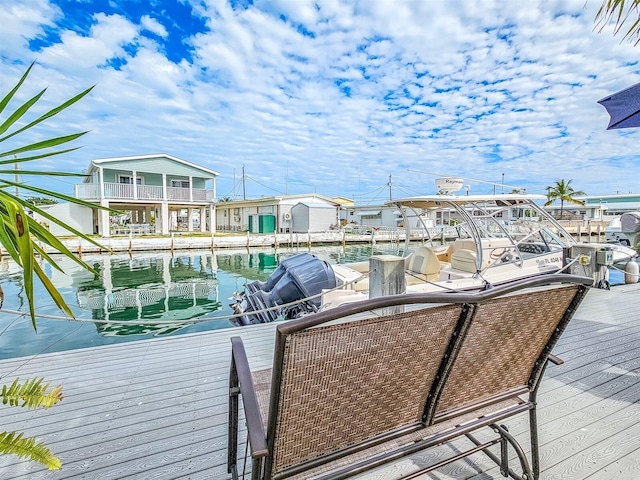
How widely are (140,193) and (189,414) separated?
2324 cm

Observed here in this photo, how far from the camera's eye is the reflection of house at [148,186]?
21.6 metres

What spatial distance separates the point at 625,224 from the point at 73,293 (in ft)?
43.0

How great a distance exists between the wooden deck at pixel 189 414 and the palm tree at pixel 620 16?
7.67 ft

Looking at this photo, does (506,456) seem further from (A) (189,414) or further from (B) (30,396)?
(B) (30,396)

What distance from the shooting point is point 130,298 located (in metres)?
10.1

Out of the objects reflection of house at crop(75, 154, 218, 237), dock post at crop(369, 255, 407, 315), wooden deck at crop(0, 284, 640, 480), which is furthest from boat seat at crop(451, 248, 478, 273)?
reflection of house at crop(75, 154, 218, 237)

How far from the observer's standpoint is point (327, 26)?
1084 cm

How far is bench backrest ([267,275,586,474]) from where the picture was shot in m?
1.02

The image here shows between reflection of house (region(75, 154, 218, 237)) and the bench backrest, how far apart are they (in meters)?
23.6

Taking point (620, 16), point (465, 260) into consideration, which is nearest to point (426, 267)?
point (465, 260)

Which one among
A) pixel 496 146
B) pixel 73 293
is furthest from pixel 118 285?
pixel 496 146

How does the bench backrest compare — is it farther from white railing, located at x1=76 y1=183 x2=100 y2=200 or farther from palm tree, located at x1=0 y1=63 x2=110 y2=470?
white railing, located at x1=76 y1=183 x2=100 y2=200

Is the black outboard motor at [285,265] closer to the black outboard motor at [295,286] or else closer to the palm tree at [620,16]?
the black outboard motor at [295,286]

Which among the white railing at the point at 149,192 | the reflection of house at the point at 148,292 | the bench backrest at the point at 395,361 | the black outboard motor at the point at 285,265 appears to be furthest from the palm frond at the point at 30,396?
the white railing at the point at 149,192
